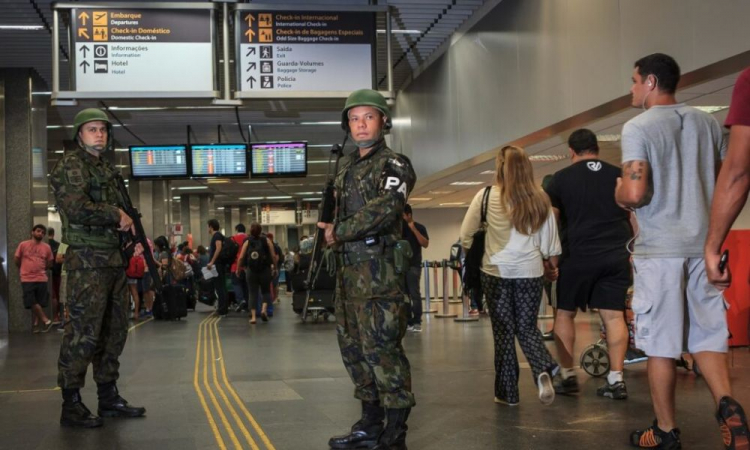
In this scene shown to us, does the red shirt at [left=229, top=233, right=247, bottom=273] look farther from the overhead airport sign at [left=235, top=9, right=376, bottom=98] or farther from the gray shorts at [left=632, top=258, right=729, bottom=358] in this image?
the gray shorts at [left=632, top=258, right=729, bottom=358]

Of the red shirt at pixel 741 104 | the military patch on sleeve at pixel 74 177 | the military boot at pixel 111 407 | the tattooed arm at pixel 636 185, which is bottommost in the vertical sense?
the military boot at pixel 111 407

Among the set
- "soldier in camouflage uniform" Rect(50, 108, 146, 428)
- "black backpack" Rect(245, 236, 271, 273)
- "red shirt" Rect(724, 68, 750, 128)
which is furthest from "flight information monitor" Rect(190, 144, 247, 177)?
"red shirt" Rect(724, 68, 750, 128)

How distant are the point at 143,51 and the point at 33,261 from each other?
238 inches

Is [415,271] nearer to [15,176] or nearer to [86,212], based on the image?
[86,212]

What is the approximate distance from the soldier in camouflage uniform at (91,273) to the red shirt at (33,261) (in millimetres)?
9743

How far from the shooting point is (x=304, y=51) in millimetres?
10930

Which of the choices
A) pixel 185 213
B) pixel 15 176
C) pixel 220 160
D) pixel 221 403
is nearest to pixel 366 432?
pixel 221 403

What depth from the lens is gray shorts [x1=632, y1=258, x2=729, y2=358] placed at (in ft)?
13.1

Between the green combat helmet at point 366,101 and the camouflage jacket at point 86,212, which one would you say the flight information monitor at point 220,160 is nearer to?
the camouflage jacket at point 86,212

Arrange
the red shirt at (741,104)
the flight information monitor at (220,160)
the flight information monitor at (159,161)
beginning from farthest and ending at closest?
1. the flight information monitor at (159,161)
2. the flight information monitor at (220,160)
3. the red shirt at (741,104)

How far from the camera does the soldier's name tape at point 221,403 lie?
513cm

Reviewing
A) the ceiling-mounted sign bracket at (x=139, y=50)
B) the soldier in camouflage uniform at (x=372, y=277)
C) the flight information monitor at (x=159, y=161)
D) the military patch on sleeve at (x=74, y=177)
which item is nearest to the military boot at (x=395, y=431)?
the soldier in camouflage uniform at (x=372, y=277)

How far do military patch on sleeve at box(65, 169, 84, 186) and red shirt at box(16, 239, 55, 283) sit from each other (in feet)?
32.8

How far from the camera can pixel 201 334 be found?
13727 millimetres
